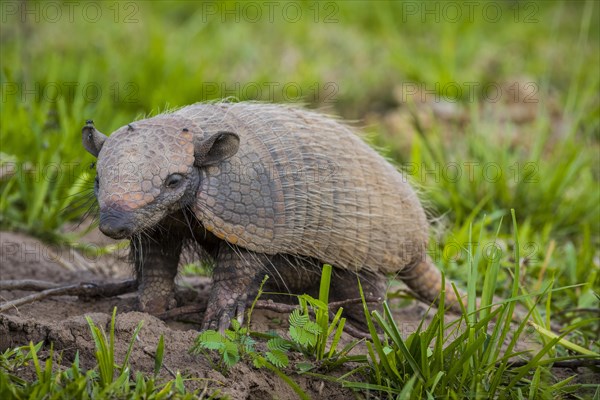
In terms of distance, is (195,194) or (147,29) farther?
(147,29)

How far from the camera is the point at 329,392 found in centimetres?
376

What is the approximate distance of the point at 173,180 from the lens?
12.4 feet

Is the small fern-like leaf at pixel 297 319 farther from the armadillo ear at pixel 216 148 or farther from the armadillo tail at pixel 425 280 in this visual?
the armadillo tail at pixel 425 280

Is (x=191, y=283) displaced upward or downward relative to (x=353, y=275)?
downward

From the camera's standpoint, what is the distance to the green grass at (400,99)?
19.9 ft

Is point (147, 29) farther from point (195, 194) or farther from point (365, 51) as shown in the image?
point (195, 194)

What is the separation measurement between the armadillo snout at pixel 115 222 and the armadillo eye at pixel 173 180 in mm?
271

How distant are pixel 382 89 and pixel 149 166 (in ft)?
22.2

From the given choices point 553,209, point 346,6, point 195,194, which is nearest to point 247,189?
point 195,194

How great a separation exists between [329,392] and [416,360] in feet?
1.42

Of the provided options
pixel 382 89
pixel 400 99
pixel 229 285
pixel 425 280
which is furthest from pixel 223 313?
pixel 382 89

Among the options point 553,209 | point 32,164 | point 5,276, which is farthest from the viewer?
point 553,209

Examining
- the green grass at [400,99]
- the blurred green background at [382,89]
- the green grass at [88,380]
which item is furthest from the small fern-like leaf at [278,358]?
the blurred green background at [382,89]

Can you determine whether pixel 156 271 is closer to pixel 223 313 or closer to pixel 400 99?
pixel 223 313
